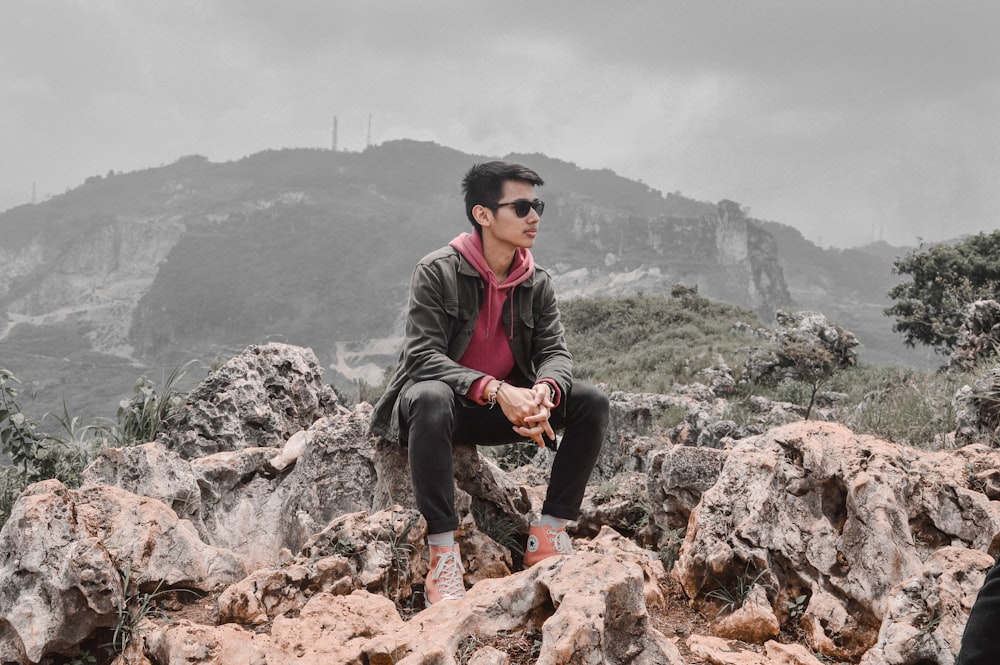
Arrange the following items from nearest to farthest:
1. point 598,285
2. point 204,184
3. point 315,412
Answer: point 315,412
point 598,285
point 204,184

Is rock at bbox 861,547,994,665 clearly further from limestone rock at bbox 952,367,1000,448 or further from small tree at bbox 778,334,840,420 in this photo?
small tree at bbox 778,334,840,420

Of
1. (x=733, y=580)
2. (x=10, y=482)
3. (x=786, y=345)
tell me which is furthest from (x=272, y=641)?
(x=786, y=345)

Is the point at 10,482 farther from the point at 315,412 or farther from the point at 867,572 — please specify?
the point at 867,572

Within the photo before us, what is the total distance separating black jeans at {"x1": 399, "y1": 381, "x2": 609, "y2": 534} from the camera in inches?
111

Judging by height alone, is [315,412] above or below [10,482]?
above

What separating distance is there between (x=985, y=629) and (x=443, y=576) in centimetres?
211

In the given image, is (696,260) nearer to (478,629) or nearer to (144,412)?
(144,412)

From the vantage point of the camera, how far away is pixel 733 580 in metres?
2.79

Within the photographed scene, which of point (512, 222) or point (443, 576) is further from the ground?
point (512, 222)

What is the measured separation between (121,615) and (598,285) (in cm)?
7464

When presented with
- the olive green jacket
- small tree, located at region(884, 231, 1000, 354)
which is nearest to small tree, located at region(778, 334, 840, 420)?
small tree, located at region(884, 231, 1000, 354)

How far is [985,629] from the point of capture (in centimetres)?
94

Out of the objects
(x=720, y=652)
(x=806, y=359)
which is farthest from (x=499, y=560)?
(x=806, y=359)

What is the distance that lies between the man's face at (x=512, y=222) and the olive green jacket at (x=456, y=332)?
0.67ft
